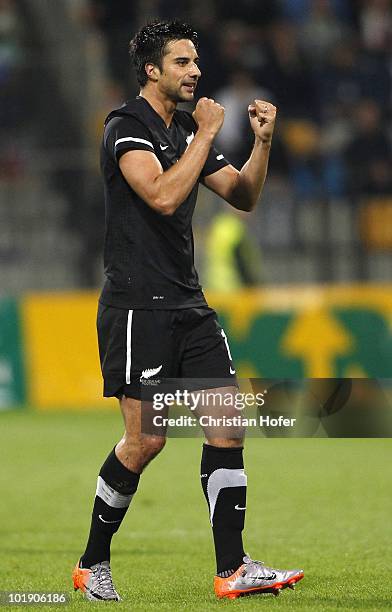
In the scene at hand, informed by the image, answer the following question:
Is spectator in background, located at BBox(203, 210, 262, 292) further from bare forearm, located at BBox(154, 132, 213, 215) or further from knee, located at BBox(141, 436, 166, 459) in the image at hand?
bare forearm, located at BBox(154, 132, 213, 215)

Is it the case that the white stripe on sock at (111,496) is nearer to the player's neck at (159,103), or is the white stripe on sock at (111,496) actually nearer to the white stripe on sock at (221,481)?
the white stripe on sock at (221,481)

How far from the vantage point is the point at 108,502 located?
6016 mm

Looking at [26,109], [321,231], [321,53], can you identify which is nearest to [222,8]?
[321,53]

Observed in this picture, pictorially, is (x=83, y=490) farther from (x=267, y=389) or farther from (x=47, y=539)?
(x=267, y=389)

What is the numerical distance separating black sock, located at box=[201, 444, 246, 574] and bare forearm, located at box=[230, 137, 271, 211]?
1127 mm

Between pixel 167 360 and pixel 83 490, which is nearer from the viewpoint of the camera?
pixel 167 360

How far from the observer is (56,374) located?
15.0m

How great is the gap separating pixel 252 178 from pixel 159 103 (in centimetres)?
54

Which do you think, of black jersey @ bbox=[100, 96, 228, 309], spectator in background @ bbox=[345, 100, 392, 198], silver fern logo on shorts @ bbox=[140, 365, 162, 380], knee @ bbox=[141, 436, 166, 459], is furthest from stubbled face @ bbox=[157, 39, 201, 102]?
spectator in background @ bbox=[345, 100, 392, 198]

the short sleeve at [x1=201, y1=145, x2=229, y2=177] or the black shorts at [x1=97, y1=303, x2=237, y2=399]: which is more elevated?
the short sleeve at [x1=201, y1=145, x2=229, y2=177]

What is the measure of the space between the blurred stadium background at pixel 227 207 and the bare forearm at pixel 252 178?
26.0ft

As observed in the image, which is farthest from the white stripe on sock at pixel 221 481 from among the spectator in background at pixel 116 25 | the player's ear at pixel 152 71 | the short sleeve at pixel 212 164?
the spectator in background at pixel 116 25

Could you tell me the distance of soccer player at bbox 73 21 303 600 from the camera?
231 inches

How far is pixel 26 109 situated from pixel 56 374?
17.1 feet
